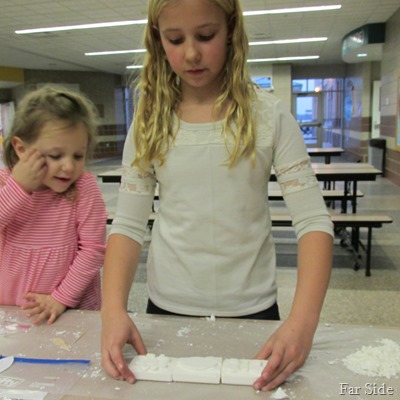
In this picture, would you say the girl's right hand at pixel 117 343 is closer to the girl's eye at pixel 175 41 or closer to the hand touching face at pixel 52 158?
the hand touching face at pixel 52 158

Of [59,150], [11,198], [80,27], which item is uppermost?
[80,27]

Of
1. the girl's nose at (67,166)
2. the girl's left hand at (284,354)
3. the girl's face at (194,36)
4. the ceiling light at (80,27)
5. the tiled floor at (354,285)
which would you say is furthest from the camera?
the ceiling light at (80,27)

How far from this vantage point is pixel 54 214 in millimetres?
1234

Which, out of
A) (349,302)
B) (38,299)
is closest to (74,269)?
(38,299)

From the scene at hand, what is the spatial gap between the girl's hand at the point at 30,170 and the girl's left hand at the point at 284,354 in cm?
74

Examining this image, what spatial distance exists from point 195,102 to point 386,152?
27.9 ft

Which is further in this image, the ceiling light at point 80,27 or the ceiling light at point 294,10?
the ceiling light at point 80,27

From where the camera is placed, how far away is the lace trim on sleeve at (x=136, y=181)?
3.41 ft

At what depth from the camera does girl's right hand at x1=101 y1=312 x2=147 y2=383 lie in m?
0.79

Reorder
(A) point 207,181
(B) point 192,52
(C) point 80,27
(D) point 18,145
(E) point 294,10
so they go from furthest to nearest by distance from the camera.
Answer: (C) point 80,27 → (E) point 294,10 → (D) point 18,145 → (A) point 207,181 → (B) point 192,52

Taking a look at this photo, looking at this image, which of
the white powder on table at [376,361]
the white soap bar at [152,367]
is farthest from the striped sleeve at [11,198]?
the white powder on table at [376,361]

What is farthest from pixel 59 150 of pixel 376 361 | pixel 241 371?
pixel 376 361

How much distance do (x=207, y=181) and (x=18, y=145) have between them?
0.60 meters

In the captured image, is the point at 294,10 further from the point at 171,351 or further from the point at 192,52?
the point at 171,351
